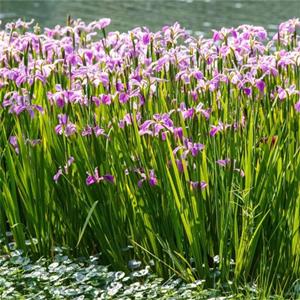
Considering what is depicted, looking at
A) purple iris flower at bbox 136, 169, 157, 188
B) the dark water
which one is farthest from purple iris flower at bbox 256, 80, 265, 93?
the dark water

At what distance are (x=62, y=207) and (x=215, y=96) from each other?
3.37ft

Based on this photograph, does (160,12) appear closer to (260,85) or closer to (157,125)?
(260,85)

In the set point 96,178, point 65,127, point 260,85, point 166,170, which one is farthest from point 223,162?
point 65,127

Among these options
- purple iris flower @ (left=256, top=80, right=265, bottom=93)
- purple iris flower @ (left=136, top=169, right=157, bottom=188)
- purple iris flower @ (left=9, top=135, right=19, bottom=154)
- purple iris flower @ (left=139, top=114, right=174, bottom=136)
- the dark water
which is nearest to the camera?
purple iris flower @ (left=139, top=114, right=174, bottom=136)

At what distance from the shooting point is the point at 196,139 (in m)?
3.69

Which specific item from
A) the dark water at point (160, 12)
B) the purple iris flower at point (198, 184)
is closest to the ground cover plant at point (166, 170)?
the purple iris flower at point (198, 184)

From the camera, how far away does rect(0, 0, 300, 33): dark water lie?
21803 millimetres

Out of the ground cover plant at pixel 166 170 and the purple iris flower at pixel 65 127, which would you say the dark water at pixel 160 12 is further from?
the purple iris flower at pixel 65 127

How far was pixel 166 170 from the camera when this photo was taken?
3584 millimetres

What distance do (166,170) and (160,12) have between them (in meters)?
22.9

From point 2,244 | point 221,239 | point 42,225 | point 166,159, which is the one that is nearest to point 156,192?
point 166,159

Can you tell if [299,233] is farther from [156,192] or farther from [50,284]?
[50,284]

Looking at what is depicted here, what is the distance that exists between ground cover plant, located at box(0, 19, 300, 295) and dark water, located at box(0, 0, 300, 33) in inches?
605

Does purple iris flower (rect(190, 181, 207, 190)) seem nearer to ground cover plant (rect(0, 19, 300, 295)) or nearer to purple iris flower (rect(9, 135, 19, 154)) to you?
ground cover plant (rect(0, 19, 300, 295))
